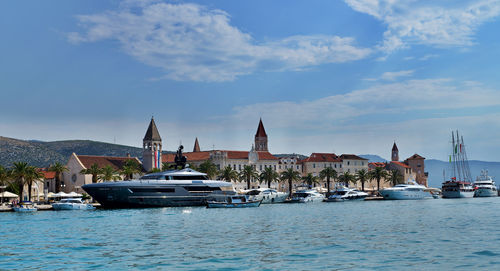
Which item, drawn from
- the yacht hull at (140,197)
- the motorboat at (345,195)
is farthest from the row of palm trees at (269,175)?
the yacht hull at (140,197)

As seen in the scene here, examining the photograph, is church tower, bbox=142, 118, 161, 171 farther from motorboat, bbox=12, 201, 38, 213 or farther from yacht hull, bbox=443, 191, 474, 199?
yacht hull, bbox=443, 191, 474, 199

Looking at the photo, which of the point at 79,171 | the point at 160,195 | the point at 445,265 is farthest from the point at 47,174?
the point at 445,265

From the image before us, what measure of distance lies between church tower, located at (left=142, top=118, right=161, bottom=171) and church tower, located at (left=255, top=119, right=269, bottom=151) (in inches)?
1744

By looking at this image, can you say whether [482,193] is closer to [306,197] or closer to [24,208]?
[306,197]

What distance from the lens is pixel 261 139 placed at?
172750 mm

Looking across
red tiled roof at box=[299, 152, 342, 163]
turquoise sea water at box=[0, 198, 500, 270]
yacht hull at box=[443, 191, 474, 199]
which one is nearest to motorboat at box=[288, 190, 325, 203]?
yacht hull at box=[443, 191, 474, 199]

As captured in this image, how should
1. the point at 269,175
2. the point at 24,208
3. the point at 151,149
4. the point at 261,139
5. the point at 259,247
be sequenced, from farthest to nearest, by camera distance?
the point at 261,139 < the point at 151,149 < the point at 269,175 < the point at 24,208 < the point at 259,247

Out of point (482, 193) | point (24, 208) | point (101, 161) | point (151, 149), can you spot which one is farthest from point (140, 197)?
point (482, 193)

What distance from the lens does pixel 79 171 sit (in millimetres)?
116312

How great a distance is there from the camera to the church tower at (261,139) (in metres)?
172

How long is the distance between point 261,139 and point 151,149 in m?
49.7

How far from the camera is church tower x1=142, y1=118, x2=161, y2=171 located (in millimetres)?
129250

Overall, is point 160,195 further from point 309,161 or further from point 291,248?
point 309,161

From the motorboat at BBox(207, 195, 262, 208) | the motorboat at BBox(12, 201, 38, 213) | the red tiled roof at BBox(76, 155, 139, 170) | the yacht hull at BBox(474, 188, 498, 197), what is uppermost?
the red tiled roof at BBox(76, 155, 139, 170)
